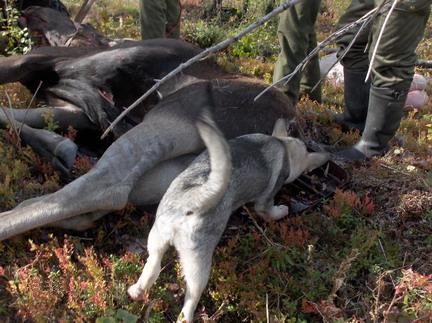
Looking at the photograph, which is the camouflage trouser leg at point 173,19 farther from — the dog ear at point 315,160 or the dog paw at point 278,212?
the dog paw at point 278,212

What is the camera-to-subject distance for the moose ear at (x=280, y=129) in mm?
4054

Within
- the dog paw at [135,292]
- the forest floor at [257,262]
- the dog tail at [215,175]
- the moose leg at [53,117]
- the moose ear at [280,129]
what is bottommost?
the forest floor at [257,262]

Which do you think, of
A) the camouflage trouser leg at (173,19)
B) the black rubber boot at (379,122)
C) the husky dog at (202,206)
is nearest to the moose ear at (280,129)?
the husky dog at (202,206)

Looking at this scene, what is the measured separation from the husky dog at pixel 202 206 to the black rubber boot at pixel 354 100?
205 centimetres

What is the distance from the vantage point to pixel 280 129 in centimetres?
412

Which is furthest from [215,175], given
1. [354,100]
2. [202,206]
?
[354,100]

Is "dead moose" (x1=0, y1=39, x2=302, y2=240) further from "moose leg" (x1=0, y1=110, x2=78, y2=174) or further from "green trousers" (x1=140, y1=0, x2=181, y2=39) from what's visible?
"green trousers" (x1=140, y1=0, x2=181, y2=39)

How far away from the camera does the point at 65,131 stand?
4309 mm

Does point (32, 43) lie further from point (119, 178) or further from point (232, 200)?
point (232, 200)

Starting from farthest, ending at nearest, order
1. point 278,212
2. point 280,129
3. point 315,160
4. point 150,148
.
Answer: point 315,160 < point 280,129 < point 278,212 < point 150,148

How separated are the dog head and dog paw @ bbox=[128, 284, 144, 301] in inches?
59.9

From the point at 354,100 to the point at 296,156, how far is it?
164cm

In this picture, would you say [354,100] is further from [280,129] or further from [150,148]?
[150,148]

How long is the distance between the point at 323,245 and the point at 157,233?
1.34 m
